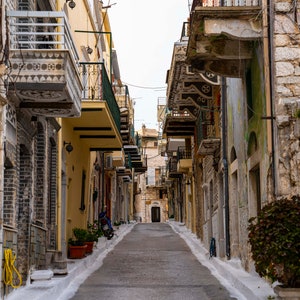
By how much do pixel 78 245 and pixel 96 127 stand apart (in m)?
3.24

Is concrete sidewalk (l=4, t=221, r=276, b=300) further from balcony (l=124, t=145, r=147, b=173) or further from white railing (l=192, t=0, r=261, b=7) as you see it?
balcony (l=124, t=145, r=147, b=173)

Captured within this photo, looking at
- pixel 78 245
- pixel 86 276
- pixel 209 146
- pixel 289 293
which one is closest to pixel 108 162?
pixel 209 146

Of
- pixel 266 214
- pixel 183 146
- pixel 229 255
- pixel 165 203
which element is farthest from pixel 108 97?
pixel 165 203

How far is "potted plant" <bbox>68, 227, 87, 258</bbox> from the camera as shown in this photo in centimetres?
1647

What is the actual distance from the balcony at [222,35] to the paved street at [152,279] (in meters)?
4.21

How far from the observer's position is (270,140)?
10.4 metres

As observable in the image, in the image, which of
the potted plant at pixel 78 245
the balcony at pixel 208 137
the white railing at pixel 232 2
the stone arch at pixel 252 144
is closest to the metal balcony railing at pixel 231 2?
the white railing at pixel 232 2

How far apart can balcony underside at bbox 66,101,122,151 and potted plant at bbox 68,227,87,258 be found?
2.82 metres

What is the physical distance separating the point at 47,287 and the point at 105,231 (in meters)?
15.0

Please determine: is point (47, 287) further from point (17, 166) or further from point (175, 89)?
point (175, 89)

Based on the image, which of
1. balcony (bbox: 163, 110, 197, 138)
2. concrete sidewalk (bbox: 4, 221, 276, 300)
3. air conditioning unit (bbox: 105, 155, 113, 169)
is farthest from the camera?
air conditioning unit (bbox: 105, 155, 113, 169)

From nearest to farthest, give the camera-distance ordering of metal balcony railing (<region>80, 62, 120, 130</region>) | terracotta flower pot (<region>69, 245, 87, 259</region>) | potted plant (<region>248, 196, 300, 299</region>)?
potted plant (<region>248, 196, 300, 299</region>) < metal balcony railing (<region>80, 62, 120, 130</region>) < terracotta flower pot (<region>69, 245, 87, 259</region>)

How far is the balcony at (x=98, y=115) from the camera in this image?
15.4 meters

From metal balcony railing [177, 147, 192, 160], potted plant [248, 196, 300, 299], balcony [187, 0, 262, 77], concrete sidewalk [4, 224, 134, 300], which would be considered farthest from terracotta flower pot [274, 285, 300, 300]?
metal balcony railing [177, 147, 192, 160]
